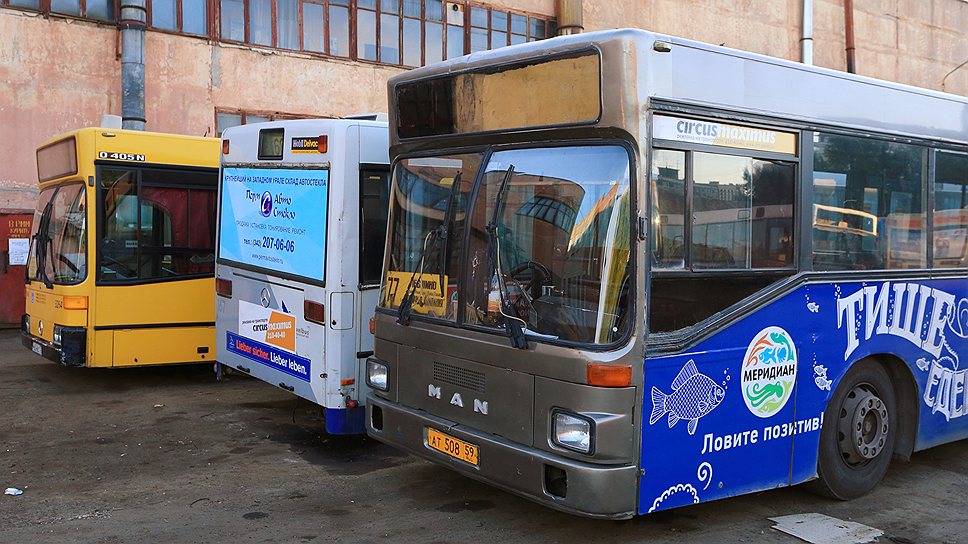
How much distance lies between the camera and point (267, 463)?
7.10m

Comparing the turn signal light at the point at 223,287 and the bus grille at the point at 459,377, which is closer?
the bus grille at the point at 459,377

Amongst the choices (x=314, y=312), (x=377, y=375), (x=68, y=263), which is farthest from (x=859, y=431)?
(x=68, y=263)

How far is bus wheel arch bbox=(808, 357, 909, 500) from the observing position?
19.7ft

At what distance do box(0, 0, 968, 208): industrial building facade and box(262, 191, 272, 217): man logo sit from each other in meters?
10.2

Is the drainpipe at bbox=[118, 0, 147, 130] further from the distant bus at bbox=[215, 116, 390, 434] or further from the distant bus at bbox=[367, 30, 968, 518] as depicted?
the distant bus at bbox=[367, 30, 968, 518]

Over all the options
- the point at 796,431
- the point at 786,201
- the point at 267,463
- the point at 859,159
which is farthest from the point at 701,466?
the point at 267,463

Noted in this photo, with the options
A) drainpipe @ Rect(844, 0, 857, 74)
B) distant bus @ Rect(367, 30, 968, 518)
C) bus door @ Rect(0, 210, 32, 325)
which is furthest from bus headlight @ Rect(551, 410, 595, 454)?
drainpipe @ Rect(844, 0, 857, 74)

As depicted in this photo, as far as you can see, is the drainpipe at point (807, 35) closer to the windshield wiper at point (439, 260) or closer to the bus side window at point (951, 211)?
the bus side window at point (951, 211)

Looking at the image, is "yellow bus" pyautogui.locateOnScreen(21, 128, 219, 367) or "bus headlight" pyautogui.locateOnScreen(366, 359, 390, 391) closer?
"bus headlight" pyautogui.locateOnScreen(366, 359, 390, 391)

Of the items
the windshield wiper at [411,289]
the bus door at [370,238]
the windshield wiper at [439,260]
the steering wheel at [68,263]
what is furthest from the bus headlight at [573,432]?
the steering wheel at [68,263]

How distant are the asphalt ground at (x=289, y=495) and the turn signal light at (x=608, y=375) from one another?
1.22 m

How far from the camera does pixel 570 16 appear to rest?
22.0 meters

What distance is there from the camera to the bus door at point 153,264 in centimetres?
969

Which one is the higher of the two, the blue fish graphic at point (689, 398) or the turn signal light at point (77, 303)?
the turn signal light at point (77, 303)
